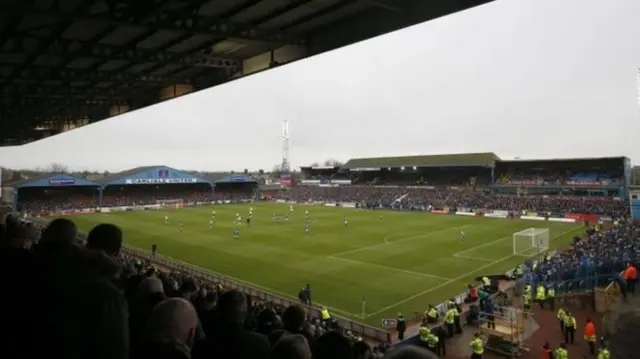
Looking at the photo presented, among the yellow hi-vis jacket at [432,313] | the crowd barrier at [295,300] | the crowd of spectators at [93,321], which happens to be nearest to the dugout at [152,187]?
the crowd barrier at [295,300]

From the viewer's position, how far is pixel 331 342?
2.86m

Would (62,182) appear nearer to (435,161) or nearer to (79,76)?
(435,161)

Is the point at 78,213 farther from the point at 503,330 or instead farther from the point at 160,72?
the point at 503,330

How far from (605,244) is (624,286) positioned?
875 cm

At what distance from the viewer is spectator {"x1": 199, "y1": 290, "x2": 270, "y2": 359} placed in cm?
276

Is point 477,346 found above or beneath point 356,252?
above

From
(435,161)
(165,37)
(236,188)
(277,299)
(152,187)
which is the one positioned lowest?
(277,299)

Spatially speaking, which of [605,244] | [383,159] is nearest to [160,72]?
[605,244]

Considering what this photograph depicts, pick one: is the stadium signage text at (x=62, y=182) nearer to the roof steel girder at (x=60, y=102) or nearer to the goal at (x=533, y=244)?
the roof steel girder at (x=60, y=102)

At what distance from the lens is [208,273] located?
2553 centimetres

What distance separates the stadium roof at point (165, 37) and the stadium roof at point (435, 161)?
209ft

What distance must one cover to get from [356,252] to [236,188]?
6157cm

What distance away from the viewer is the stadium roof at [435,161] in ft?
240

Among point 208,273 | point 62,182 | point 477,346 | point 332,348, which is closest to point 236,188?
point 62,182
